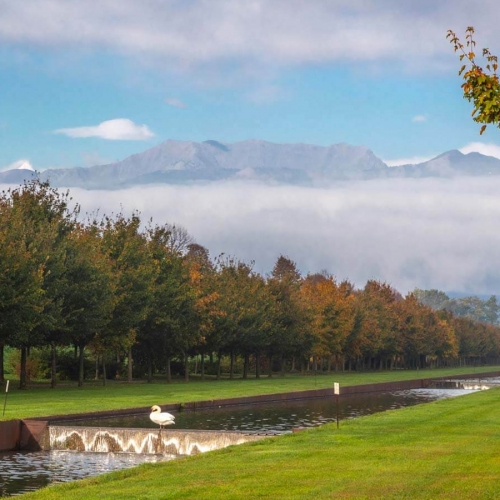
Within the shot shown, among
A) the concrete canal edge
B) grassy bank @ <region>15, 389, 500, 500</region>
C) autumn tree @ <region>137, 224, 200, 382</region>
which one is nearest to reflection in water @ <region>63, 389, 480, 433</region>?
the concrete canal edge

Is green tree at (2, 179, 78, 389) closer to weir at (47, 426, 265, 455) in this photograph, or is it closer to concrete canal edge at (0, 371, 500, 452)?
concrete canal edge at (0, 371, 500, 452)

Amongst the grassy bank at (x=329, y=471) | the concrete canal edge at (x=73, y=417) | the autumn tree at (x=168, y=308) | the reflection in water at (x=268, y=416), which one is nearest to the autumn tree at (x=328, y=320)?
the autumn tree at (x=168, y=308)

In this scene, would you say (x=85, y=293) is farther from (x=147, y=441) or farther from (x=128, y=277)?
(x=147, y=441)

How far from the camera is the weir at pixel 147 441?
106 ft

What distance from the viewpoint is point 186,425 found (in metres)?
39.9

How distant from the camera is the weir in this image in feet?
106

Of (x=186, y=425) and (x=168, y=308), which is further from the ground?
(x=168, y=308)

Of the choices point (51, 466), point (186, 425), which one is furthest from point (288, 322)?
point (51, 466)

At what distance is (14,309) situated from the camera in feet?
175

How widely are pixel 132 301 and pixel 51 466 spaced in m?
41.3

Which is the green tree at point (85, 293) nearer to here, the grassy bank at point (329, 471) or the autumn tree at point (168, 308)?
the autumn tree at point (168, 308)

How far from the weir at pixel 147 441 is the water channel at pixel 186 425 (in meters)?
0.72

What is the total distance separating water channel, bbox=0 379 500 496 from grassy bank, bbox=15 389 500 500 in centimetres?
462

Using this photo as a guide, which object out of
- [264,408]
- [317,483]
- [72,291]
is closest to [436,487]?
[317,483]
